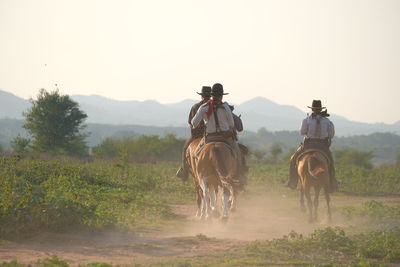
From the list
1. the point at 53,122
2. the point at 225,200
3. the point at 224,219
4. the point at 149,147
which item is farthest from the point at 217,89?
the point at 149,147

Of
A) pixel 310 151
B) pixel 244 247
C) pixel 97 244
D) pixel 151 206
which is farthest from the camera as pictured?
pixel 151 206

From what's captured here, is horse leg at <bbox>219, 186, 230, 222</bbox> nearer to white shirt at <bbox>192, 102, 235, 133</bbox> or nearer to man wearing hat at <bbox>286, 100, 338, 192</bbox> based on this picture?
white shirt at <bbox>192, 102, 235, 133</bbox>

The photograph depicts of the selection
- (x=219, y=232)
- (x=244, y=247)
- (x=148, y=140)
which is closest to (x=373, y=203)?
(x=219, y=232)

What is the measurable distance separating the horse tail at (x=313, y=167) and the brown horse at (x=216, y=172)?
2481 mm

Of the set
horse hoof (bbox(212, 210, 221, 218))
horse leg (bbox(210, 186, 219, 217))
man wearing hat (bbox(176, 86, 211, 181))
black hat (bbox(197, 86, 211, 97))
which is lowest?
horse hoof (bbox(212, 210, 221, 218))

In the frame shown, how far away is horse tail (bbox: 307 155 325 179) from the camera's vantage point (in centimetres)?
1375

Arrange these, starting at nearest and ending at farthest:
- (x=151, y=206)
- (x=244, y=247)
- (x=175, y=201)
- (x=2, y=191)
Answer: (x=244, y=247)
(x=2, y=191)
(x=151, y=206)
(x=175, y=201)

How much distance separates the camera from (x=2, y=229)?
10.4 metres

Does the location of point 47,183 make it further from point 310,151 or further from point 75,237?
point 310,151

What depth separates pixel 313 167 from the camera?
13922 millimetres

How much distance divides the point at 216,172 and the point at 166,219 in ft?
10.2

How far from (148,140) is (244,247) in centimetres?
4641

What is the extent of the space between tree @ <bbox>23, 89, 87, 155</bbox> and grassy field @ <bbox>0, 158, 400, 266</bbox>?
25.0 metres

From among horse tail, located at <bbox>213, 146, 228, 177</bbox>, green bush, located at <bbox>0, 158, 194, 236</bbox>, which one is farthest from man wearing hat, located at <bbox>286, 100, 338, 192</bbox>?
green bush, located at <bbox>0, 158, 194, 236</bbox>
